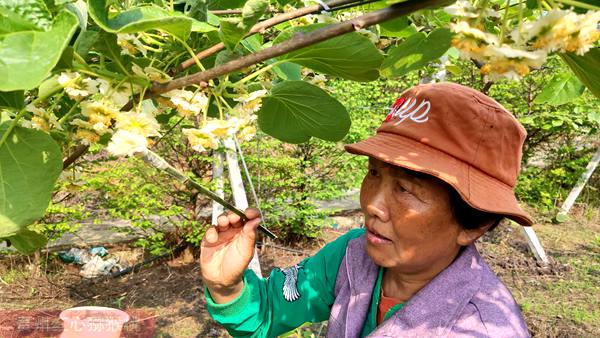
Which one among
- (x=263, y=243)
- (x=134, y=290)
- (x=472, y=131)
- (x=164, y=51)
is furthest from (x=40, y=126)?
(x=263, y=243)

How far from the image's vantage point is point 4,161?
2.44 feet

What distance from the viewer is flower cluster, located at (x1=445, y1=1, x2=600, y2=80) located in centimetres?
54

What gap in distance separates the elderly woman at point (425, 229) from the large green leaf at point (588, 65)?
17.6 inches

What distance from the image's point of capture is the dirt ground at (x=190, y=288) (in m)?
4.61

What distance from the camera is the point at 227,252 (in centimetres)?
148

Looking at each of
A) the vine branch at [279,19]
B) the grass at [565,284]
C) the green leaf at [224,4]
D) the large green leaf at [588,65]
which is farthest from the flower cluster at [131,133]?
the grass at [565,284]

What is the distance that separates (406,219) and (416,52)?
0.49 m

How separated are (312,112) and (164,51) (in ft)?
1.03

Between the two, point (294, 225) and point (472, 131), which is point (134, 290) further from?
point (472, 131)

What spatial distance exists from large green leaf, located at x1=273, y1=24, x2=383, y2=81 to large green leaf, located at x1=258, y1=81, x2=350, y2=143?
0.41ft

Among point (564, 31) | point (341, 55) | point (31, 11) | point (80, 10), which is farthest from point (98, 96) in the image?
point (564, 31)

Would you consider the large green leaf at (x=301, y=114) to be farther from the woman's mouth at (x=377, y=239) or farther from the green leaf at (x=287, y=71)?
the woman's mouth at (x=377, y=239)

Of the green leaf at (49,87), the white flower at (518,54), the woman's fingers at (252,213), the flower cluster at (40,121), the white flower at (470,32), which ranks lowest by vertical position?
the woman's fingers at (252,213)

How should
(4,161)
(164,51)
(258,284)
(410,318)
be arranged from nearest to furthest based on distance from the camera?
(4,161)
(164,51)
(410,318)
(258,284)
